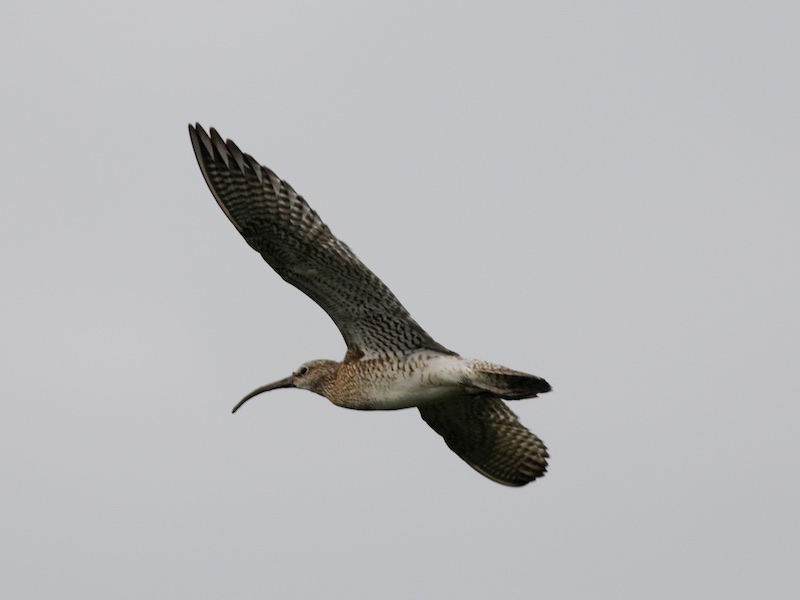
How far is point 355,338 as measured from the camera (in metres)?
22.9

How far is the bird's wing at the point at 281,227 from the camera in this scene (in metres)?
21.7

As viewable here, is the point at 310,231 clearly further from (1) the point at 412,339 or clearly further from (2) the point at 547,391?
(2) the point at 547,391

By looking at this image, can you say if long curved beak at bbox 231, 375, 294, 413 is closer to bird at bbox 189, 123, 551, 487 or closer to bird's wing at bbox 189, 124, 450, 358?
bird at bbox 189, 123, 551, 487

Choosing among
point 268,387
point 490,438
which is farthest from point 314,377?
point 490,438

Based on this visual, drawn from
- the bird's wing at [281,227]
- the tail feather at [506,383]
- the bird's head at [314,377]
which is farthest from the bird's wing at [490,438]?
the bird's wing at [281,227]

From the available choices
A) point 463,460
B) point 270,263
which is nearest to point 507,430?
point 463,460

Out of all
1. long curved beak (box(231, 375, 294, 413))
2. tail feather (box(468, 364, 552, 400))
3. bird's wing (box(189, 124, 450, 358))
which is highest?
bird's wing (box(189, 124, 450, 358))

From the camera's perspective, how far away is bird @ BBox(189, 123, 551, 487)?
21.8m

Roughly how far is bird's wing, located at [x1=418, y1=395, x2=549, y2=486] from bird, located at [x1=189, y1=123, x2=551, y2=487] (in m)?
0.04

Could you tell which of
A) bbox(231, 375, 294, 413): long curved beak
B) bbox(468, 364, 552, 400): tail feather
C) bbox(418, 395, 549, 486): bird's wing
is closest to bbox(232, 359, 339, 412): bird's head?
bbox(231, 375, 294, 413): long curved beak

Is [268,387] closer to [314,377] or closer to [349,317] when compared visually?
[314,377]

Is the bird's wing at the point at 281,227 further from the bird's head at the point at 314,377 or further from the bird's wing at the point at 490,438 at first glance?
the bird's wing at the point at 490,438

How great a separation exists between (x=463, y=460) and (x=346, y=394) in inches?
108

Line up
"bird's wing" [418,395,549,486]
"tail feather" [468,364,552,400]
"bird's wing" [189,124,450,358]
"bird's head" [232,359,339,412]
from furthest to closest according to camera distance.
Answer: "bird's wing" [418,395,549,486] < "bird's head" [232,359,339,412] < "tail feather" [468,364,552,400] < "bird's wing" [189,124,450,358]
